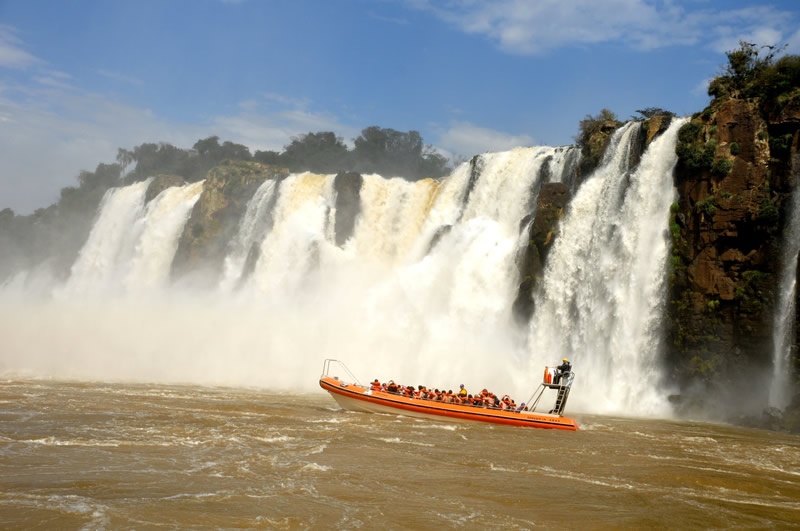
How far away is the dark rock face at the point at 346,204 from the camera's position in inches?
1499

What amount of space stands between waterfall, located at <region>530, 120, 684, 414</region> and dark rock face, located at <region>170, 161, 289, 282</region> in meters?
22.4

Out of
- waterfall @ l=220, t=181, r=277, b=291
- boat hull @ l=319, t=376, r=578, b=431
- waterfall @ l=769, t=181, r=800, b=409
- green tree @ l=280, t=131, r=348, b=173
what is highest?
green tree @ l=280, t=131, r=348, b=173

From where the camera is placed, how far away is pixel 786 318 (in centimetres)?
1941

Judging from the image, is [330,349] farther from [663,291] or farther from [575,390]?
[663,291]

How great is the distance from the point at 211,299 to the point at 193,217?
31.5 feet

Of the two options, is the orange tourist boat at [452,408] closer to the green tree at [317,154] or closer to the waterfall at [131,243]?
the waterfall at [131,243]

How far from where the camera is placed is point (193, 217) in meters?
48.2

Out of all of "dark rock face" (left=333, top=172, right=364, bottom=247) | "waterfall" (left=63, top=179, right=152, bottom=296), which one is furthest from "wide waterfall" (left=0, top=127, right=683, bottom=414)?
"waterfall" (left=63, top=179, right=152, bottom=296)

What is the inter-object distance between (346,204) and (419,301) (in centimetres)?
1079

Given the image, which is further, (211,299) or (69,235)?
(69,235)

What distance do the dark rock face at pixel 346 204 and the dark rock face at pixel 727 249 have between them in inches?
740

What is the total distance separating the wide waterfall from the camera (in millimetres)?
23469

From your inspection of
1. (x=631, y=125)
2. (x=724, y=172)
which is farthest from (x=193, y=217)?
(x=724, y=172)

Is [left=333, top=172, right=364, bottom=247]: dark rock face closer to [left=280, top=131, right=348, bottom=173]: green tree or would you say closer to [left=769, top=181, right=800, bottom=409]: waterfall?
[left=769, top=181, right=800, bottom=409]: waterfall
